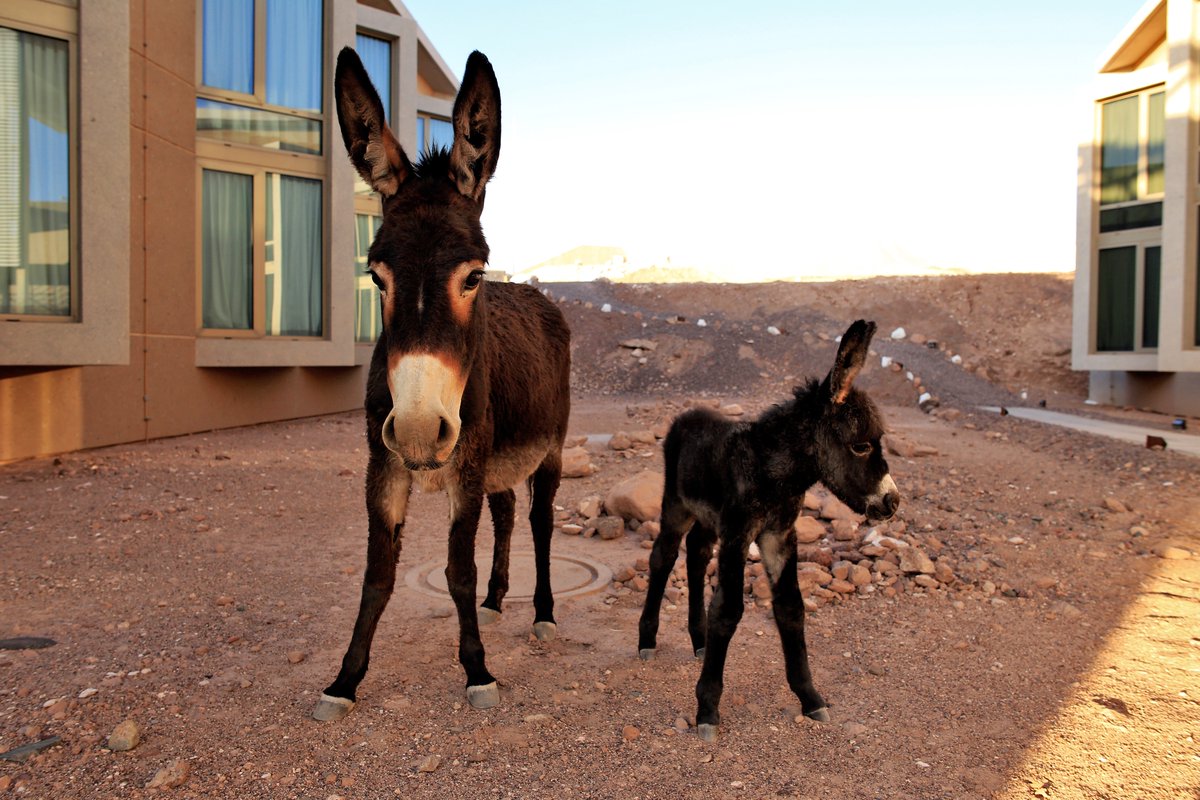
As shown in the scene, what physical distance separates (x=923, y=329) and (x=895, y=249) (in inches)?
2979

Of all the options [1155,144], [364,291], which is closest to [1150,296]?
[1155,144]

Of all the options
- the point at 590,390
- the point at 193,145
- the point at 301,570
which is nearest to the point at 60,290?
the point at 193,145

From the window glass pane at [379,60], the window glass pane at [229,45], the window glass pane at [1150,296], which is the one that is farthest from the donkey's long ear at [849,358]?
the window glass pane at [1150,296]

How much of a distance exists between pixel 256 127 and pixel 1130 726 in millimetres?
13104

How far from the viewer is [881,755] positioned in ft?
10.7

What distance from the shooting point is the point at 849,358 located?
3346mm

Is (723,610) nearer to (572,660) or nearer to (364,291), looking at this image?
(572,660)

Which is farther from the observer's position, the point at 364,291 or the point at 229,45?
the point at 364,291

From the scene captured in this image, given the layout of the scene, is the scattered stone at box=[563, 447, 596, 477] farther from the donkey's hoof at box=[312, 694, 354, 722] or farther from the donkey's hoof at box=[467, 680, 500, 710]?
the donkey's hoof at box=[312, 694, 354, 722]

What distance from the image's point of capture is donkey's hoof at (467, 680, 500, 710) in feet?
12.0

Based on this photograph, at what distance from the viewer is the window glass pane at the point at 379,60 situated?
53.4ft

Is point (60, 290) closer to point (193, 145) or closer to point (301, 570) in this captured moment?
point (193, 145)

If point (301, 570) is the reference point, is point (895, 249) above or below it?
above

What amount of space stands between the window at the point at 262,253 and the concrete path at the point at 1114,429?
1239 centimetres
